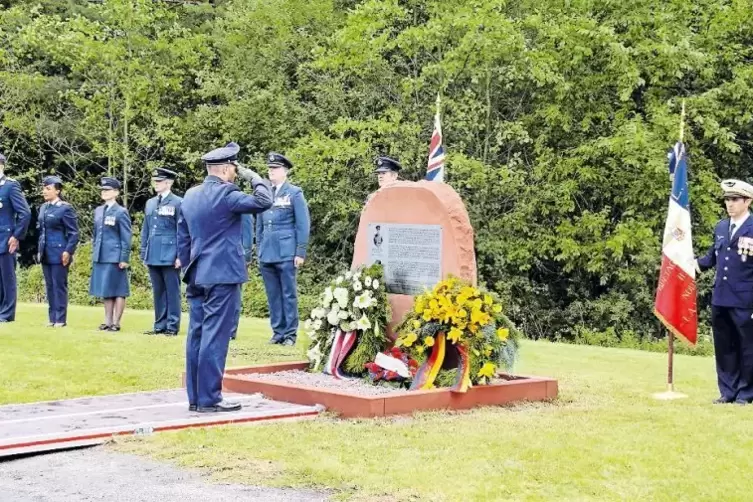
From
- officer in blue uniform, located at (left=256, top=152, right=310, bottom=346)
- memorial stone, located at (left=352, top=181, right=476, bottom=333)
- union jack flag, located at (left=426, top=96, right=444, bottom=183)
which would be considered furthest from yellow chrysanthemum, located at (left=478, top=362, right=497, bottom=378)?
union jack flag, located at (left=426, top=96, right=444, bottom=183)

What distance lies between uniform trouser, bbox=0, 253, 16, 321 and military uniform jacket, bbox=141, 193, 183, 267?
174 centimetres

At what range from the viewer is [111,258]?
1300 cm

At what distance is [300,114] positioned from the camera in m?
23.1

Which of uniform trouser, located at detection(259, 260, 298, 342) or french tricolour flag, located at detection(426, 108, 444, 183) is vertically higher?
french tricolour flag, located at detection(426, 108, 444, 183)

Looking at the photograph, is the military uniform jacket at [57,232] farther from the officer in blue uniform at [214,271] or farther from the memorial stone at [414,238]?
the officer in blue uniform at [214,271]

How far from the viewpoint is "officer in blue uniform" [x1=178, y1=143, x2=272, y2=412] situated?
7543 millimetres

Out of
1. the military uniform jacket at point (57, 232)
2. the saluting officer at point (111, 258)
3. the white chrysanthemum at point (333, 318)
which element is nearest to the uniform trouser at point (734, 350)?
the white chrysanthemum at point (333, 318)

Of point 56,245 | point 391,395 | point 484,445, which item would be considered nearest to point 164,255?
point 56,245

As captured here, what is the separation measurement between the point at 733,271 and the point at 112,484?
213 inches

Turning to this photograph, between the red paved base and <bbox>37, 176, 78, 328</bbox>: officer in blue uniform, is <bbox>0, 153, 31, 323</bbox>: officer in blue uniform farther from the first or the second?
the red paved base

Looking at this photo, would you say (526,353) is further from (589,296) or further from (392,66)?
(392,66)

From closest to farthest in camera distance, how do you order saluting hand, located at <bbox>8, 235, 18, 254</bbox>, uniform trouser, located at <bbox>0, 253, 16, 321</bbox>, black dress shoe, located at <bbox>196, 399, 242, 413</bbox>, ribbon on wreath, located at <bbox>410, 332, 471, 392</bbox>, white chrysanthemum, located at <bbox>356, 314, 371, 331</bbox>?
black dress shoe, located at <bbox>196, 399, 242, 413</bbox>
ribbon on wreath, located at <bbox>410, 332, 471, 392</bbox>
white chrysanthemum, located at <bbox>356, 314, 371, 331</bbox>
saluting hand, located at <bbox>8, 235, 18, 254</bbox>
uniform trouser, located at <bbox>0, 253, 16, 321</bbox>

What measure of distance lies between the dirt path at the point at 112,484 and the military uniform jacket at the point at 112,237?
7.06 meters

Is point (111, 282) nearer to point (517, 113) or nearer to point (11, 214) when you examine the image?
point (11, 214)
